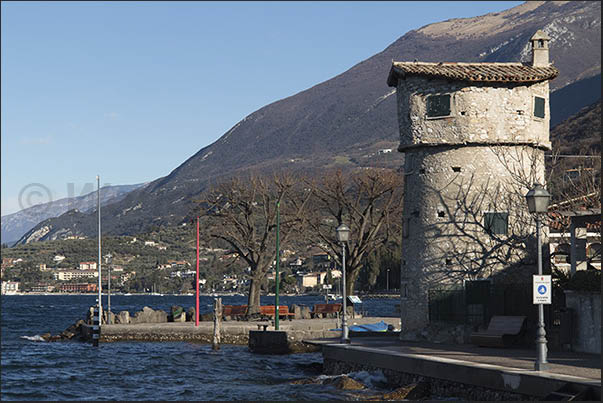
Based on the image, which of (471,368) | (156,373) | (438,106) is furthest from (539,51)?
(156,373)

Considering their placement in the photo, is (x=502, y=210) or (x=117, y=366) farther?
(x=117, y=366)

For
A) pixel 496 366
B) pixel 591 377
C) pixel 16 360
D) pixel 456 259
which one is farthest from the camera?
pixel 16 360

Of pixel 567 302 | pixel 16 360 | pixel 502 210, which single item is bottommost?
pixel 16 360

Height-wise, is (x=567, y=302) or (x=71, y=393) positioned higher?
(x=567, y=302)

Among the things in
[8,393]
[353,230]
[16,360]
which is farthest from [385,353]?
[353,230]

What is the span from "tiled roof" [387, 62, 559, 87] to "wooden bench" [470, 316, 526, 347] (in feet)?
32.3

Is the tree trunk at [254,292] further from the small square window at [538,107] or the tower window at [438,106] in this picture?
the small square window at [538,107]

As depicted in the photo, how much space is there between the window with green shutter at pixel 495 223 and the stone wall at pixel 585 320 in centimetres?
516

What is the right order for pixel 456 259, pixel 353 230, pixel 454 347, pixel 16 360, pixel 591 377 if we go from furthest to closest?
pixel 353 230, pixel 16 360, pixel 456 259, pixel 454 347, pixel 591 377

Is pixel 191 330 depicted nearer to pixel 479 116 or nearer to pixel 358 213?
pixel 358 213

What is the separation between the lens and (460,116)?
37719 millimetres

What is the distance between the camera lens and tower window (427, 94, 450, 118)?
37.9m

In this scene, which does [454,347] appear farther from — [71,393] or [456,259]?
[71,393]

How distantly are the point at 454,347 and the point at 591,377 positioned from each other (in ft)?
37.0
